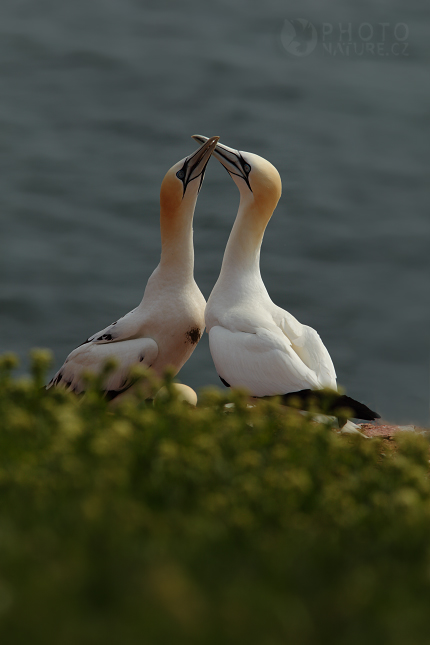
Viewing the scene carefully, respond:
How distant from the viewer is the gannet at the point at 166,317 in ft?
17.8

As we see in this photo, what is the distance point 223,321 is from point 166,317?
422mm

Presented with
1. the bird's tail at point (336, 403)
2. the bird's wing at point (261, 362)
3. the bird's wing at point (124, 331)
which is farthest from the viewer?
the bird's wing at point (124, 331)

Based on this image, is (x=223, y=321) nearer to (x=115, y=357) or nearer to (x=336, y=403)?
(x=115, y=357)

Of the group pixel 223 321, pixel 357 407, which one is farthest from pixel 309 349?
pixel 357 407

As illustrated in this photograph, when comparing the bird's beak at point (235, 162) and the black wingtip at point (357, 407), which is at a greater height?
the bird's beak at point (235, 162)

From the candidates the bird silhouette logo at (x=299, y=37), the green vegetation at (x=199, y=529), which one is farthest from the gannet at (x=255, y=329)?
the bird silhouette logo at (x=299, y=37)

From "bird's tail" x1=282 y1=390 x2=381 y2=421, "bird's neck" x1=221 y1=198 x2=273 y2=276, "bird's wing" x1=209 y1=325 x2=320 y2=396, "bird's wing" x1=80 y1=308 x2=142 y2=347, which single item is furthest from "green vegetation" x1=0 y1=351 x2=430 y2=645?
"bird's neck" x1=221 y1=198 x2=273 y2=276

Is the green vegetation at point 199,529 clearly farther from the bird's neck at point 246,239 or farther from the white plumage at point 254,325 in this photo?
the bird's neck at point 246,239

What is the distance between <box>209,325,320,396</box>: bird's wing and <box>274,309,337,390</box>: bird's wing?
3.3 inches

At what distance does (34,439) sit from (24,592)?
102 cm

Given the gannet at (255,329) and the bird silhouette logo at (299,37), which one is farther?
the bird silhouette logo at (299,37)

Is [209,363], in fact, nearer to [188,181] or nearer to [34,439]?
[188,181]

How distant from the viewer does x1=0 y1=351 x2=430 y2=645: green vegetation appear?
1602mm

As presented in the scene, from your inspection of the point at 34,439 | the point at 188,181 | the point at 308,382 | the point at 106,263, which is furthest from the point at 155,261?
the point at 34,439
